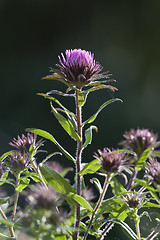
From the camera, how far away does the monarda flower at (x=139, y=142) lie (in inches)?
16.5

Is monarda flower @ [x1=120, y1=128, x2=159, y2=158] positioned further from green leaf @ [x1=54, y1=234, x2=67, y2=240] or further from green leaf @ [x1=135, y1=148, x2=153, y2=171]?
green leaf @ [x1=54, y1=234, x2=67, y2=240]

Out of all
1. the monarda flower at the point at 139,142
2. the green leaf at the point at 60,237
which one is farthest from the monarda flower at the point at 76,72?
the green leaf at the point at 60,237

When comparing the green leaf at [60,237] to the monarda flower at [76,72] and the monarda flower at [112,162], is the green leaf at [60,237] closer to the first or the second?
the monarda flower at [112,162]

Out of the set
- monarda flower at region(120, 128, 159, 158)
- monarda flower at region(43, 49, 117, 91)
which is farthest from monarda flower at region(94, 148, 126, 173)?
monarda flower at region(43, 49, 117, 91)

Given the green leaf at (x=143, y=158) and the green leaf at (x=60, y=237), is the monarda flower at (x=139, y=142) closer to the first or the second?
the green leaf at (x=143, y=158)

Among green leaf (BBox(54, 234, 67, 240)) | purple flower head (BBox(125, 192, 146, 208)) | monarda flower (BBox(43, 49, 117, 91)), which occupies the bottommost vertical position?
green leaf (BBox(54, 234, 67, 240))

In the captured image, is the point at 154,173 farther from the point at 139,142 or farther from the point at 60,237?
the point at 60,237

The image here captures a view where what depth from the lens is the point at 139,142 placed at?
420 millimetres

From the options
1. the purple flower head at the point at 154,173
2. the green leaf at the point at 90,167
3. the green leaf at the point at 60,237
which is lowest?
the green leaf at the point at 60,237

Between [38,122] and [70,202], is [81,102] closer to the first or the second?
[70,202]

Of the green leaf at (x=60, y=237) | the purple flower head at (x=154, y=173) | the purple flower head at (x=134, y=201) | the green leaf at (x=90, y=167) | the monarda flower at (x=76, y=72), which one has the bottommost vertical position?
the green leaf at (x=60, y=237)

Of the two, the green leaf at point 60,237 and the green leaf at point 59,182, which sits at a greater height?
the green leaf at point 59,182

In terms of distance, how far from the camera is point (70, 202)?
46cm

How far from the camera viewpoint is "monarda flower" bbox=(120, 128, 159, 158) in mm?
419
